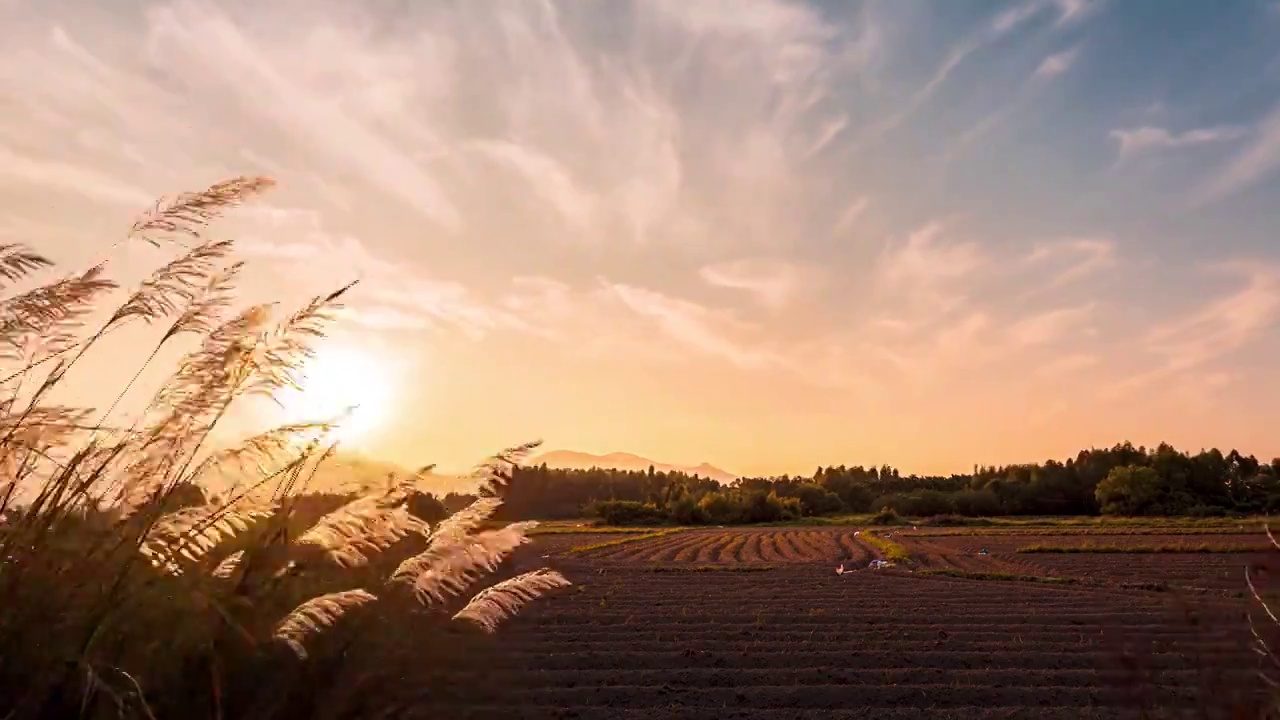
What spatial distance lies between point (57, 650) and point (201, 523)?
59cm

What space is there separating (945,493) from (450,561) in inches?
4070

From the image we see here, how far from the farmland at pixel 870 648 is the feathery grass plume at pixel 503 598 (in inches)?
13.2

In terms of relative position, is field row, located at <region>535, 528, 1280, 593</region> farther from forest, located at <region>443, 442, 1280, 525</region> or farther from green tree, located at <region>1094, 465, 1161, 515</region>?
green tree, located at <region>1094, 465, 1161, 515</region>

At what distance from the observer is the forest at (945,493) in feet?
270

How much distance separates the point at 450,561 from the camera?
324 centimetres

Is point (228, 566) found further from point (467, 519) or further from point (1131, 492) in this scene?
point (1131, 492)

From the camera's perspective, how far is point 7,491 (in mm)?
3340

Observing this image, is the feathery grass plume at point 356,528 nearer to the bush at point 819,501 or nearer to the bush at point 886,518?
the bush at point 886,518

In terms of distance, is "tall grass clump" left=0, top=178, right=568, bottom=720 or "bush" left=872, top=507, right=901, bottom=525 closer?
"tall grass clump" left=0, top=178, right=568, bottom=720

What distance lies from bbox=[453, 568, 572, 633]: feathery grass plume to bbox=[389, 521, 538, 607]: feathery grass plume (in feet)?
0.39

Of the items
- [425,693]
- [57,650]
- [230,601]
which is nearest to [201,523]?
[230,601]

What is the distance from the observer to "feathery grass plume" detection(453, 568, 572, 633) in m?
3.12

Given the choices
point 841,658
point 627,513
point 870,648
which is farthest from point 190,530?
point 627,513

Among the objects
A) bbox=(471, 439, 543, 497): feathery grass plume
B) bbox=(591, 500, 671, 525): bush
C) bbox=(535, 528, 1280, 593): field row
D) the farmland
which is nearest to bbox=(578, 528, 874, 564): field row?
bbox=(535, 528, 1280, 593): field row
